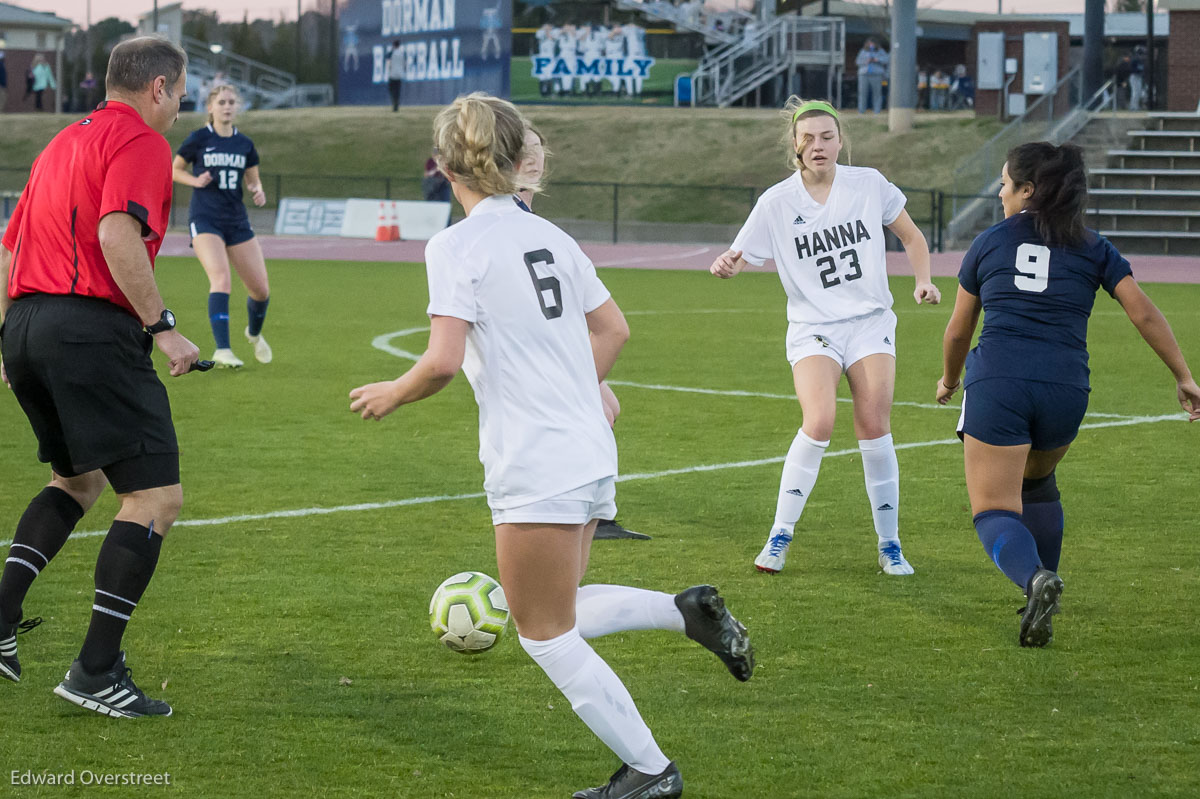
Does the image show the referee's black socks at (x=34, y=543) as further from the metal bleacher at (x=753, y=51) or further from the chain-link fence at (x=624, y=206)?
the metal bleacher at (x=753, y=51)

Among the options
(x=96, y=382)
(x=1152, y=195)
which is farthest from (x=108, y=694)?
(x=1152, y=195)

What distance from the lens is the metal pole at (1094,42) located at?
35594 millimetres

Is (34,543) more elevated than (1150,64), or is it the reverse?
(1150,64)

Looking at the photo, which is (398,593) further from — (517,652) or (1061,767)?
(1061,767)

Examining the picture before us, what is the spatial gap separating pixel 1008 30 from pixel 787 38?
23.6ft

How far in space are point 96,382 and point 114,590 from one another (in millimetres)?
645

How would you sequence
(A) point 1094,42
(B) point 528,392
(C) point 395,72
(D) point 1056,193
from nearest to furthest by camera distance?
(B) point 528,392
(D) point 1056,193
(A) point 1094,42
(C) point 395,72

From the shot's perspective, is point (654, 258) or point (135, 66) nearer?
point (135, 66)

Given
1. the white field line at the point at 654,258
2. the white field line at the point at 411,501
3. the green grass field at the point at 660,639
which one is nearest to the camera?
the green grass field at the point at 660,639

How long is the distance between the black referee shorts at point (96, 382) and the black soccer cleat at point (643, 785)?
70.3 inches

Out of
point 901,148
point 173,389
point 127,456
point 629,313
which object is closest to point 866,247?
point 127,456

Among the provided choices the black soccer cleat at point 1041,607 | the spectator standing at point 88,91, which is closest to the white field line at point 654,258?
the black soccer cleat at point 1041,607

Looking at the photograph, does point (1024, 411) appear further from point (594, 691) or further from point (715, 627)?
point (594, 691)

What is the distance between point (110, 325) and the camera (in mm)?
4555
